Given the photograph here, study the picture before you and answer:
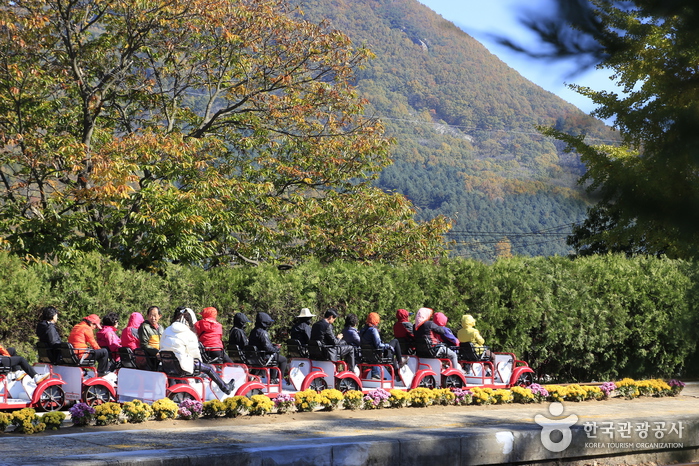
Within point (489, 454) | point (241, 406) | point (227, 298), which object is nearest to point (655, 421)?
point (489, 454)

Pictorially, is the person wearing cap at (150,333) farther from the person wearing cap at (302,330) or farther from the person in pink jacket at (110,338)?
the person wearing cap at (302,330)

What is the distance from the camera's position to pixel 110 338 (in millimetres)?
11945

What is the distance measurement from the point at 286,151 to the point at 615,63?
18427 mm

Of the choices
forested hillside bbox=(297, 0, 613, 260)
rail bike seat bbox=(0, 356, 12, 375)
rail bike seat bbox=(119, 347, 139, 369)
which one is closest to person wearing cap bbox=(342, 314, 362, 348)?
rail bike seat bbox=(119, 347, 139, 369)

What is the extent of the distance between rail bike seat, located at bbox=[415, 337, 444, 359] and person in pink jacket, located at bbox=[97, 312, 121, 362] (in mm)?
4990

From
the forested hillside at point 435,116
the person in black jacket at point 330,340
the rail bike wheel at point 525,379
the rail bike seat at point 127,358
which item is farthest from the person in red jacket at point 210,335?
the forested hillside at point 435,116

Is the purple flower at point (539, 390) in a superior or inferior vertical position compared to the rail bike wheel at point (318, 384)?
inferior

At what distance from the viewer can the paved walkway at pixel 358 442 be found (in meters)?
6.57

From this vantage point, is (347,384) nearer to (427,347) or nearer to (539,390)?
(427,347)

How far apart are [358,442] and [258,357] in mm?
5024

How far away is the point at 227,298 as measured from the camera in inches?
573

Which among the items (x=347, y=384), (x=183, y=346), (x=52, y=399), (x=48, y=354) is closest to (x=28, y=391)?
(x=52, y=399)

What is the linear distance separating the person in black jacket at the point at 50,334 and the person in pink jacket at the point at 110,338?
0.87m

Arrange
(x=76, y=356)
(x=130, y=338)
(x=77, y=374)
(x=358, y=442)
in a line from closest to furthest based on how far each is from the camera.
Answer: (x=358, y=442), (x=77, y=374), (x=76, y=356), (x=130, y=338)
